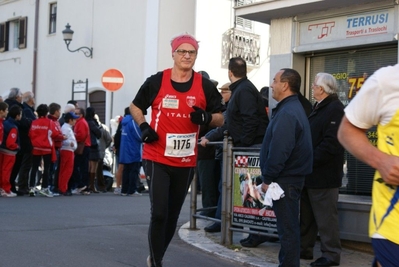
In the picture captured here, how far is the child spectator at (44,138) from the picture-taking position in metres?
14.8

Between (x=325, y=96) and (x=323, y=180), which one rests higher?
(x=325, y=96)

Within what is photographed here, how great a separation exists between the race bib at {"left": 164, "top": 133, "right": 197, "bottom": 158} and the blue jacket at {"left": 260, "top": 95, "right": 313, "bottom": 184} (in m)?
0.69

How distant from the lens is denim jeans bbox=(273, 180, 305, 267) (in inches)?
252

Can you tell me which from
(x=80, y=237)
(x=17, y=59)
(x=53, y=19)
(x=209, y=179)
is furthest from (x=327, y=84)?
(x=17, y=59)

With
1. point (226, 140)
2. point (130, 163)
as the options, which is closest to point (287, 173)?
point (226, 140)

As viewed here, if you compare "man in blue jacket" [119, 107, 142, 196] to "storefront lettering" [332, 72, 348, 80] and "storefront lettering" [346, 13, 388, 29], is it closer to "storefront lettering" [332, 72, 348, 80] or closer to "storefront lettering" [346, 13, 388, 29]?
"storefront lettering" [332, 72, 348, 80]

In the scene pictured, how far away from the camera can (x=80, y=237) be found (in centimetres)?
877

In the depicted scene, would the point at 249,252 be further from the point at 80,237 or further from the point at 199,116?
the point at 199,116

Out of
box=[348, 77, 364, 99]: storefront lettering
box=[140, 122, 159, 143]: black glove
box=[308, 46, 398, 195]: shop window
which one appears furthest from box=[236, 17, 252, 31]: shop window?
box=[140, 122, 159, 143]: black glove

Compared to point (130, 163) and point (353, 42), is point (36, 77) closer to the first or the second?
point (130, 163)

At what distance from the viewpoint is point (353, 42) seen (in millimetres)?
9516

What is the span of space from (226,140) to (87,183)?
833 cm

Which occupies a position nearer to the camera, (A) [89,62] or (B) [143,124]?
(B) [143,124]

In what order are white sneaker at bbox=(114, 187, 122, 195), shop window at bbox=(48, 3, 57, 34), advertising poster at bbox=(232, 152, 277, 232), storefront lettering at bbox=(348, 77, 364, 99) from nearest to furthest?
advertising poster at bbox=(232, 152, 277, 232), storefront lettering at bbox=(348, 77, 364, 99), white sneaker at bbox=(114, 187, 122, 195), shop window at bbox=(48, 3, 57, 34)
